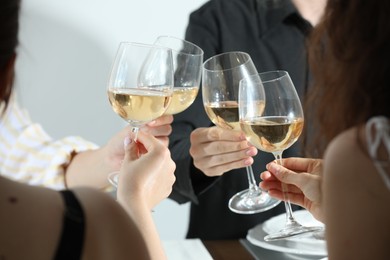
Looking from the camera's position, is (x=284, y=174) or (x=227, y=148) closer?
(x=284, y=174)

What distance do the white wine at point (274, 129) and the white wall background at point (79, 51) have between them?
3.26 ft

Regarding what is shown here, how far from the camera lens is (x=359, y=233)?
67cm

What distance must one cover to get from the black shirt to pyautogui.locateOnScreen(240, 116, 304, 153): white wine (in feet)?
1.70

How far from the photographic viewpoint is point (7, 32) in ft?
2.21

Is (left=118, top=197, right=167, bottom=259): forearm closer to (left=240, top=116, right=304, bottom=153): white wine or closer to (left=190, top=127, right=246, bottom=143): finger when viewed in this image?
(left=240, top=116, right=304, bottom=153): white wine

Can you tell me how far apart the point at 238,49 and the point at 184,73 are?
1.64 feet

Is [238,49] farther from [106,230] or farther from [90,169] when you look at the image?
[106,230]

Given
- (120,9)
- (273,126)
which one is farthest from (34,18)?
(273,126)

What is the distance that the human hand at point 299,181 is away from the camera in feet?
3.95

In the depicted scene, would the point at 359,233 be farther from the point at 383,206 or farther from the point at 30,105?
the point at 30,105

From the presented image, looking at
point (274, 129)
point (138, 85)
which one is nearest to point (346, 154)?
point (274, 129)

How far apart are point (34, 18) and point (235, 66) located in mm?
963

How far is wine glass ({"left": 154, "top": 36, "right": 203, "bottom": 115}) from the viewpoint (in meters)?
1.39

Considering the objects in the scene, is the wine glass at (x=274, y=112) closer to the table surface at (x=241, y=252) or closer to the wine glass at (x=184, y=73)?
the table surface at (x=241, y=252)
